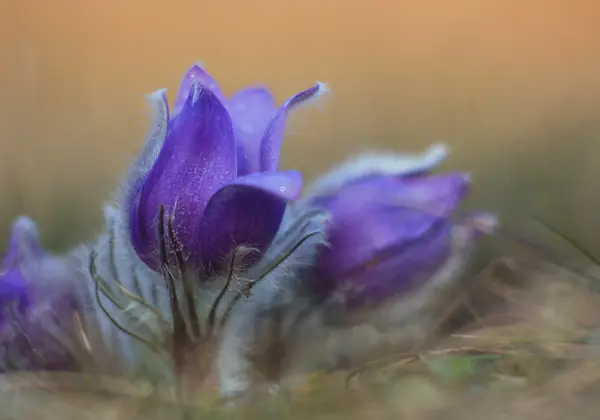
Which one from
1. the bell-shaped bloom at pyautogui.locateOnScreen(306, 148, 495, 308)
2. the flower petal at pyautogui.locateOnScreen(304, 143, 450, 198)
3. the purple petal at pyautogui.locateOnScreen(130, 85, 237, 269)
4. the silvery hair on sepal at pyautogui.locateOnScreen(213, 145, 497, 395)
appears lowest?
the silvery hair on sepal at pyautogui.locateOnScreen(213, 145, 497, 395)

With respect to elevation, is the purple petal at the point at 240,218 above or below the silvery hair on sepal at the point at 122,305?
above

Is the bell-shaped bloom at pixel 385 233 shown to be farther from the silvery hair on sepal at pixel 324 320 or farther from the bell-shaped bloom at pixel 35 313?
the bell-shaped bloom at pixel 35 313

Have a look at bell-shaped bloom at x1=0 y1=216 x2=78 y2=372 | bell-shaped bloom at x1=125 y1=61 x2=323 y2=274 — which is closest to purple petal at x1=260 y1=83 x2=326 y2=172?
bell-shaped bloom at x1=125 y1=61 x2=323 y2=274

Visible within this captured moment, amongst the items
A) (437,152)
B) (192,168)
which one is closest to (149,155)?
(192,168)

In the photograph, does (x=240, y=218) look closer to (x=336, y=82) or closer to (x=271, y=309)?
(x=271, y=309)

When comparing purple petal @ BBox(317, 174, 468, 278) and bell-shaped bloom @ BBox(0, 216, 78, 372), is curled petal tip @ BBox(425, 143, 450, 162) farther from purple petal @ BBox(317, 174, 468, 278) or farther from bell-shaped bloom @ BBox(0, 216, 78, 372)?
bell-shaped bloom @ BBox(0, 216, 78, 372)

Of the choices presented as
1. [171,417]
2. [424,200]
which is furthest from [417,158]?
[171,417]

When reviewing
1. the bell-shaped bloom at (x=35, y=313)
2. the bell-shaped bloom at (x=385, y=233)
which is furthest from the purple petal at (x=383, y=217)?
the bell-shaped bloom at (x=35, y=313)
